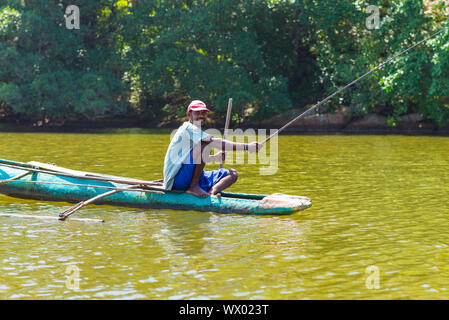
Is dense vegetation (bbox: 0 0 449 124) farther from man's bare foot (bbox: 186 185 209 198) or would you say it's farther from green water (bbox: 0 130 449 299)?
man's bare foot (bbox: 186 185 209 198)

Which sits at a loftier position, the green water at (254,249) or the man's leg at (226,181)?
the man's leg at (226,181)

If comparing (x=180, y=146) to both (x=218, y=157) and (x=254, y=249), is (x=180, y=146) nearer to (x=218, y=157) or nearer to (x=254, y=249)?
(x=218, y=157)

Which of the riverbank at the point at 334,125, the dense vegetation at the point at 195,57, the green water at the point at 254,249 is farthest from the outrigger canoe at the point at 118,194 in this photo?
the dense vegetation at the point at 195,57

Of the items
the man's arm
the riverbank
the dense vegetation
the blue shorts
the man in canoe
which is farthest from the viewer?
the dense vegetation

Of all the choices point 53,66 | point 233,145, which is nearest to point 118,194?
point 233,145

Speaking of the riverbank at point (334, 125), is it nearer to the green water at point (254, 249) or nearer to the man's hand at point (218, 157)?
the green water at point (254, 249)

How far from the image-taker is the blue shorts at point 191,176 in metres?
9.41

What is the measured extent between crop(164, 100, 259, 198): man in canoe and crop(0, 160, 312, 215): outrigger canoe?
164 mm

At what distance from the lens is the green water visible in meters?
6.17

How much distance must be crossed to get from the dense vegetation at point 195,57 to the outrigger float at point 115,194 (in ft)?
63.3

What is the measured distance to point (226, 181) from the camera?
9672 mm

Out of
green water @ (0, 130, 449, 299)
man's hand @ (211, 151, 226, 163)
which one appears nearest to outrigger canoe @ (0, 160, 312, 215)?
green water @ (0, 130, 449, 299)

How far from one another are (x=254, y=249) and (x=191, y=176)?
7.12 feet
